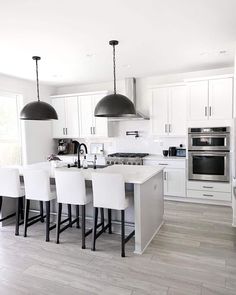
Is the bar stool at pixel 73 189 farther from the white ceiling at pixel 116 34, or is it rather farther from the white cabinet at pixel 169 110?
the white cabinet at pixel 169 110

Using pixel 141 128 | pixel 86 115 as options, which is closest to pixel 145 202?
pixel 141 128

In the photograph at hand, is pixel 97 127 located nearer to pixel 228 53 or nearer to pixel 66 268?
pixel 228 53

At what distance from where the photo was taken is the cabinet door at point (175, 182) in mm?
5020

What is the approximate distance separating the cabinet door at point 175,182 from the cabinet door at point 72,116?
2.61m

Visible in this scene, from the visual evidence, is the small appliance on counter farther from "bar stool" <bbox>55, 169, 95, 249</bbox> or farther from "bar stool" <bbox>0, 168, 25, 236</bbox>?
"bar stool" <bbox>55, 169, 95, 249</bbox>

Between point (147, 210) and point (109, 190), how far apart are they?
2.13ft

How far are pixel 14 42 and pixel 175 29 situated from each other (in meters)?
2.17

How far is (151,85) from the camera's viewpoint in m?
5.45

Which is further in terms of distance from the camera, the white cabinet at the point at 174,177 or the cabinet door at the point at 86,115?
the cabinet door at the point at 86,115

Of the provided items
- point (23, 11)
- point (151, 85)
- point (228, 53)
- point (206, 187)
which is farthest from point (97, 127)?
point (23, 11)

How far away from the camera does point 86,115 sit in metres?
6.07

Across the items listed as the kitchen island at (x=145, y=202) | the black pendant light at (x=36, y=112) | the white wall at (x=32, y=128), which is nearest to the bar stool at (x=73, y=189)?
the kitchen island at (x=145, y=202)

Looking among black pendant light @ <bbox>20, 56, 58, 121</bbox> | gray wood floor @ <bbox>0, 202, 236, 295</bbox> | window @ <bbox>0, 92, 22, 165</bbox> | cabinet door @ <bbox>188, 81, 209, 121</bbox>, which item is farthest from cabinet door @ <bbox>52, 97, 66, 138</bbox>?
cabinet door @ <bbox>188, 81, 209, 121</bbox>

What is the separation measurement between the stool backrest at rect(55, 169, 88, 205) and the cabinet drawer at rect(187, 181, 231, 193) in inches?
104
